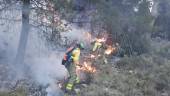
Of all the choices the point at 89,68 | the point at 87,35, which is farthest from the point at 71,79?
the point at 87,35

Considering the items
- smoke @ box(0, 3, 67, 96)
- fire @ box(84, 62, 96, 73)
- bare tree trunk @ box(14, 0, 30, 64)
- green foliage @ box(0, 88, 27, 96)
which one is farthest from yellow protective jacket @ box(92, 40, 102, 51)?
green foliage @ box(0, 88, 27, 96)

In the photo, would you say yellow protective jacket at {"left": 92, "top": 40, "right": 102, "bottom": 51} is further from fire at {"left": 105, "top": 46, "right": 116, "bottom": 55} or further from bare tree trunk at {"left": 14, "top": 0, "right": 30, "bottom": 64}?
bare tree trunk at {"left": 14, "top": 0, "right": 30, "bottom": 64}

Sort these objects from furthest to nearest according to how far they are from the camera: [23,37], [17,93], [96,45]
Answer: [96,45]
[23,37]
[17,93]

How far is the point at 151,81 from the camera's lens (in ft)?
49.6

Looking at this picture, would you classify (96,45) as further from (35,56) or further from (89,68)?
(35,56)

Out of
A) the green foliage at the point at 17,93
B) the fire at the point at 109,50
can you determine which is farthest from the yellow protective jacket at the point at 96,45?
the green foliage at the point at 17,93

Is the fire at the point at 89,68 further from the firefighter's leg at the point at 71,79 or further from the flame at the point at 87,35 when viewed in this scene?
the flame at the point at 87,35

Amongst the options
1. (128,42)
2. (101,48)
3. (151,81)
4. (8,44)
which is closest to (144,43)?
(128,42)

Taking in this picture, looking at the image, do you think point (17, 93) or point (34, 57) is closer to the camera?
point (17, 93)

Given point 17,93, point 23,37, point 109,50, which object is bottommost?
point 17,93

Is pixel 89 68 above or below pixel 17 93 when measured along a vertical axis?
above

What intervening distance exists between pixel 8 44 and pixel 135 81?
6.77 metres

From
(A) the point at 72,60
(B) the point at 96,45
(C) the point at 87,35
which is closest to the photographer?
(A) the point at 72,60

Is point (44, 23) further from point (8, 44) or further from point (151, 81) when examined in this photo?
point (151, 81)
